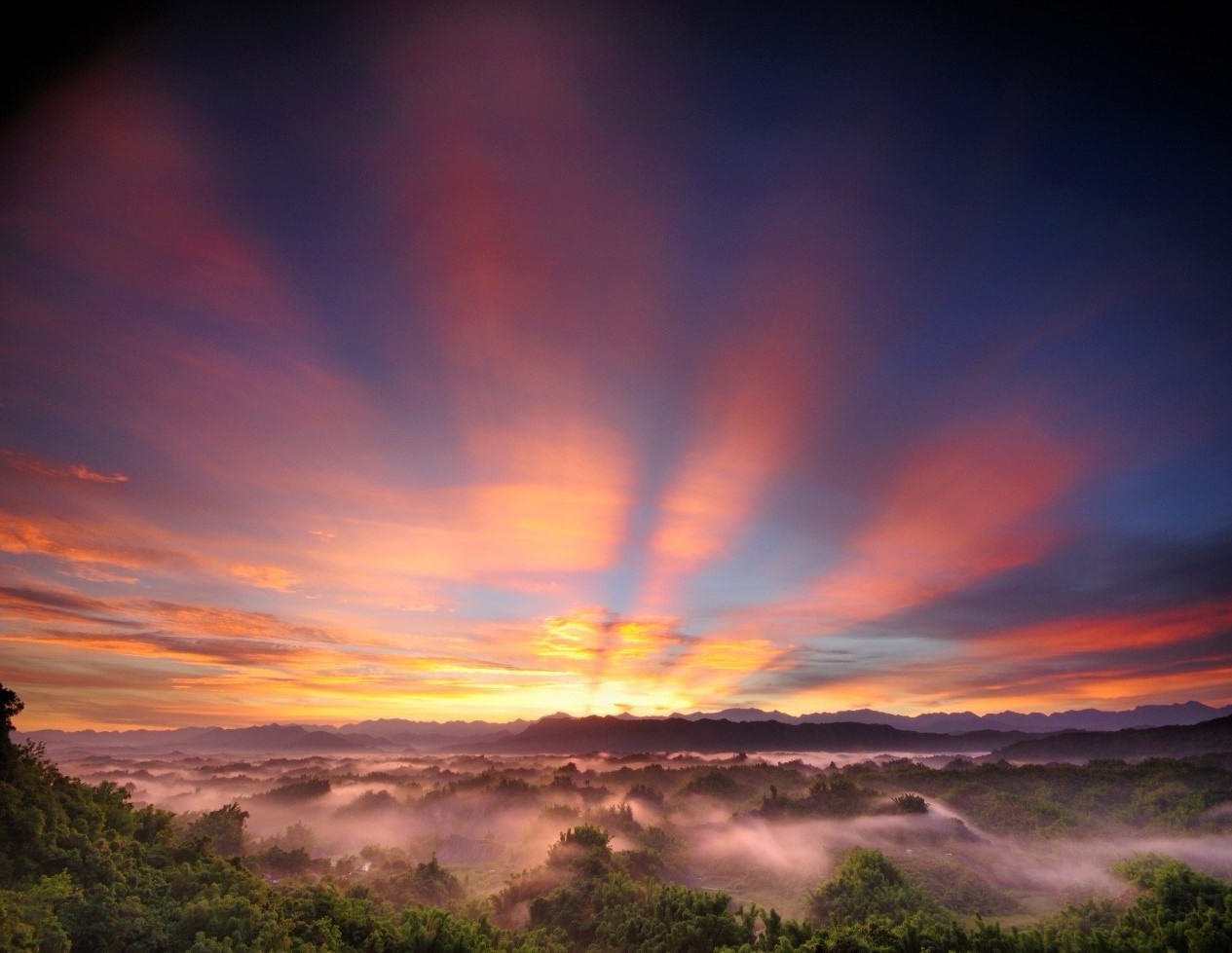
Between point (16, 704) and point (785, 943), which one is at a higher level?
point (16, 704)

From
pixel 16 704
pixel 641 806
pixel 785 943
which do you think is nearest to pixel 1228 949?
pixel 785 943

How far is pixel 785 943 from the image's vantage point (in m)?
26.0

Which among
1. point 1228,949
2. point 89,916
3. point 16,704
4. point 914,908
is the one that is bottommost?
point 914,908

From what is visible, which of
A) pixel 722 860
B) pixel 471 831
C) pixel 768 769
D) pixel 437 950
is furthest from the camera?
pixel 768 769

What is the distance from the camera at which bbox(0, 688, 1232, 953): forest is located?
78.2ft

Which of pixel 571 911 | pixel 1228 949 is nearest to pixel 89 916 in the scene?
pixel 571 911

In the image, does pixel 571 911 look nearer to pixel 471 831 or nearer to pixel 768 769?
pixel 471 831

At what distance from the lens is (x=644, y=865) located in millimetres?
66375

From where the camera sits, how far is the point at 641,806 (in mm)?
138250

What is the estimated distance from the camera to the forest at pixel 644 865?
23.8 meters

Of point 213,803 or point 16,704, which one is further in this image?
point 213,803

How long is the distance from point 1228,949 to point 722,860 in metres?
71.0

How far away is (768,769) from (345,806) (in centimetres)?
13438

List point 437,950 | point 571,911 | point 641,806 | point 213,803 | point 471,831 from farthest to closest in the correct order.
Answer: point 213,803, point 641,806, point 471,831, point 571,911, point 437,950
